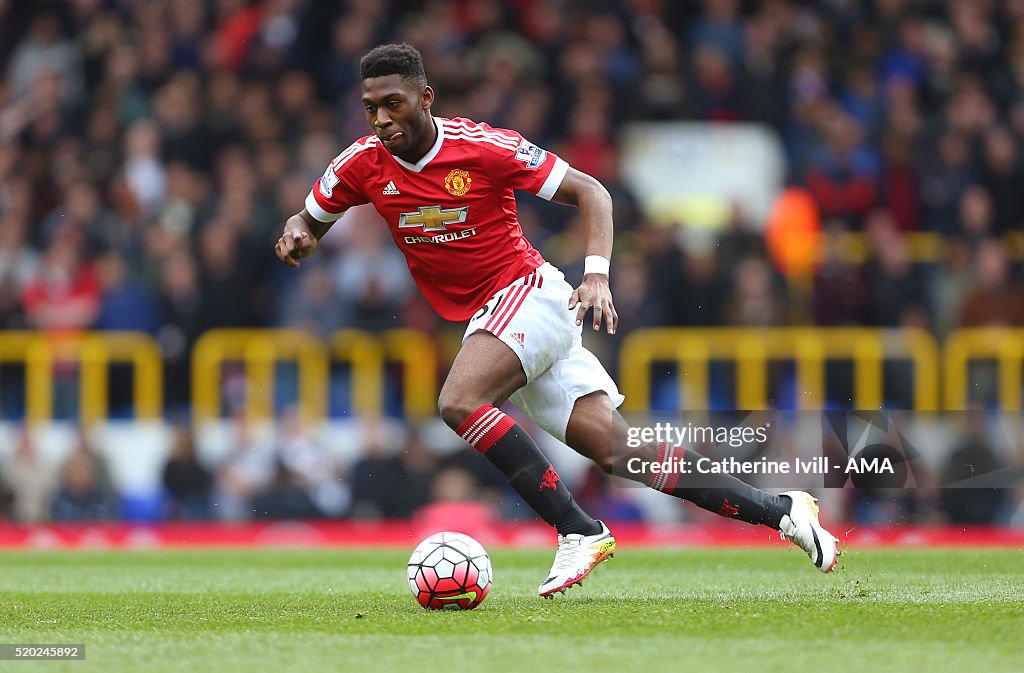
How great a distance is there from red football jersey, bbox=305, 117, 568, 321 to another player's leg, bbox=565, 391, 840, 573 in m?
0.68

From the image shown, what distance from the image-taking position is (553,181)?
6.41 metres

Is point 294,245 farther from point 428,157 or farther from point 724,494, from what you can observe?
point 724,494

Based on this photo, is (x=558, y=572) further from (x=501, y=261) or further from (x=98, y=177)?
(x=98, y=177)

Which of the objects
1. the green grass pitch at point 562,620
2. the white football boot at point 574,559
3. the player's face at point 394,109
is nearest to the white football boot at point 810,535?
the green grass pitch at point 562,620

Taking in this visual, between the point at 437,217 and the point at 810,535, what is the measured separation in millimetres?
1982

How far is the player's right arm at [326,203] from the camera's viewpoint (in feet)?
21.6

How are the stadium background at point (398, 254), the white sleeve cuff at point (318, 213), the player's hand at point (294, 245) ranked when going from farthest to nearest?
the stadium background at point (398, 254), the white sleeve cuff at point (318, 213), the player's hand at point (294, 245)

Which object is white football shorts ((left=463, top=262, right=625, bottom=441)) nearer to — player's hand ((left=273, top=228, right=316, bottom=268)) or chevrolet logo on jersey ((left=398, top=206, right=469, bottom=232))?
chevrolet logo on jersey ((left=398, top=206, right=469, bottom=232))

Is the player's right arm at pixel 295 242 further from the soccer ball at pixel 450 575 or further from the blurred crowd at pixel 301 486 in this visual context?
the blurred crowd at pixel 301 486

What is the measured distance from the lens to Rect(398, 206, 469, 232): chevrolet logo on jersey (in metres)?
6.45

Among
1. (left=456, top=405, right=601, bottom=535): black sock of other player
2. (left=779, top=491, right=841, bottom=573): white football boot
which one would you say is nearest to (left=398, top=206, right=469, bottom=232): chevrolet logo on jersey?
(left=456, top=405, right=601, bottom=535): black sock of other player

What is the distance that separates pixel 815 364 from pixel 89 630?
8311 millimetres

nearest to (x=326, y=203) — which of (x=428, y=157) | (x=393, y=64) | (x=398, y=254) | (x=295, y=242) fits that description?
(x=295, y=242)

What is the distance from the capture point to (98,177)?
1448 cm
